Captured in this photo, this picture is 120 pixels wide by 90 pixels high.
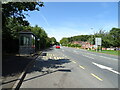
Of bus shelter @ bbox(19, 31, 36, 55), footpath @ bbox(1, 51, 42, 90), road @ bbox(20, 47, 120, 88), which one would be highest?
bus shelter @ bbox(19, 31, 36, 55)

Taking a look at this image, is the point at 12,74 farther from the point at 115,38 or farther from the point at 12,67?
the point at 115,38

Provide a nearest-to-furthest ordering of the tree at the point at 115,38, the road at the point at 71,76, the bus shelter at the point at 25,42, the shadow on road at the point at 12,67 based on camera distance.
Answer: the road at the point at 71,76
the shadow on road at the point at 12,67
the bus shelter at the point at 25,42
the tree at the point at 115,38

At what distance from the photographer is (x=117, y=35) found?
78125 mm

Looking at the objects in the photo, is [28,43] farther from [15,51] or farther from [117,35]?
[117,35]

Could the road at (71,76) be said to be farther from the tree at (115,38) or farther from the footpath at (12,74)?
the tree at (115,38)

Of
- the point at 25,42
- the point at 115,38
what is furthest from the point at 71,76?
the point at 115,38

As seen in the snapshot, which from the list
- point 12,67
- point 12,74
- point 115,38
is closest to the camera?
point 12,74

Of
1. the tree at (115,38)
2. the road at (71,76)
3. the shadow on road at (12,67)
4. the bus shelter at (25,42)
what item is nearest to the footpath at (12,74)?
the shadow on road at (12,67)

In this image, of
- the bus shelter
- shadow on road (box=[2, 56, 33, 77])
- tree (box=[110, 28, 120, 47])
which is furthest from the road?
tree (box=[110, 28, 120, 47])

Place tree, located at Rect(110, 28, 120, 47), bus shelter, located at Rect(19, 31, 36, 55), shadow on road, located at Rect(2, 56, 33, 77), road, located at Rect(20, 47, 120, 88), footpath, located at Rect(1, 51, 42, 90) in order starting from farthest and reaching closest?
tree, located at Rect(110, 28, 120, 47) < bus shelter, located at Rect(19, 31, 36, 55) < shadow on road, located at Rect(2, 56, 33, 77) < road, located at Rect(20, 47, 120, 88) < footpath, located at Rect(1, 51, 42, 90)

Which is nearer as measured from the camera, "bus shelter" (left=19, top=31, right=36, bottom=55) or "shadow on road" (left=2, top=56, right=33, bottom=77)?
"shadow on road" (left=2, top=56, right=33, bottom=77)

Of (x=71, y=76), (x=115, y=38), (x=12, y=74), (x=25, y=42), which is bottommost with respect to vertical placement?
(x=71, y=76)

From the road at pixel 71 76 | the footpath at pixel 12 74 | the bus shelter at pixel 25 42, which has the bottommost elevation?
the road at pixel 71 76

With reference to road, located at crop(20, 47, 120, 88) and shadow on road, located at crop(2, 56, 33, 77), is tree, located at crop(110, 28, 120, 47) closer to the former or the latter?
road, located at crop(20, 47, 120, 88)
